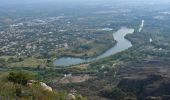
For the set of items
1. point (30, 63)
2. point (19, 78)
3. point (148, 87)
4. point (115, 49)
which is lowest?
point (115, 49)

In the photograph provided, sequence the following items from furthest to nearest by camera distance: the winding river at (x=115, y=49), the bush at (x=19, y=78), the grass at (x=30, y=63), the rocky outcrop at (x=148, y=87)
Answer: the winding river at (x=115, y=49) < the grass at (x=30, y=63) < the rocky outcrop at (x=148, y=87) < the bush at (x=19, y=78)

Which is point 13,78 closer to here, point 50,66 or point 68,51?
point 50,66

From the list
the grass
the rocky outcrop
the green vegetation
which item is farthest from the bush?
the grass

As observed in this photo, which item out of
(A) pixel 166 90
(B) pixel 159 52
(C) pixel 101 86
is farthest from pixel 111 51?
(A) pixel 166 90

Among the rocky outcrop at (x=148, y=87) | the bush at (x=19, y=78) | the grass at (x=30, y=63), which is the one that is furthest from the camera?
the grass at (x=30, y=63)

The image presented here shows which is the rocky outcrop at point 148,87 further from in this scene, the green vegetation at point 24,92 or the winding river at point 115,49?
the winding river at point 115,49

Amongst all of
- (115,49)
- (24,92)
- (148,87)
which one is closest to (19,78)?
(24,92)

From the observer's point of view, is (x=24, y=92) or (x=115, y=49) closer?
(x=24, y=92)

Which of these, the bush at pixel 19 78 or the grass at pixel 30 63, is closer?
the bush at pixel 19 78

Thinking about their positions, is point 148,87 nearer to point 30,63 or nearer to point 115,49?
point 30,63

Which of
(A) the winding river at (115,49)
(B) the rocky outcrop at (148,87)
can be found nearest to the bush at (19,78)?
(B) the rocky outcrop at (148,87)

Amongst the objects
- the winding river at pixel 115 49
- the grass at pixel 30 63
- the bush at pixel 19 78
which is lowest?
the winding river at pixel 115 49

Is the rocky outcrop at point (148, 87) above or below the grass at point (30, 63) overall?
above
